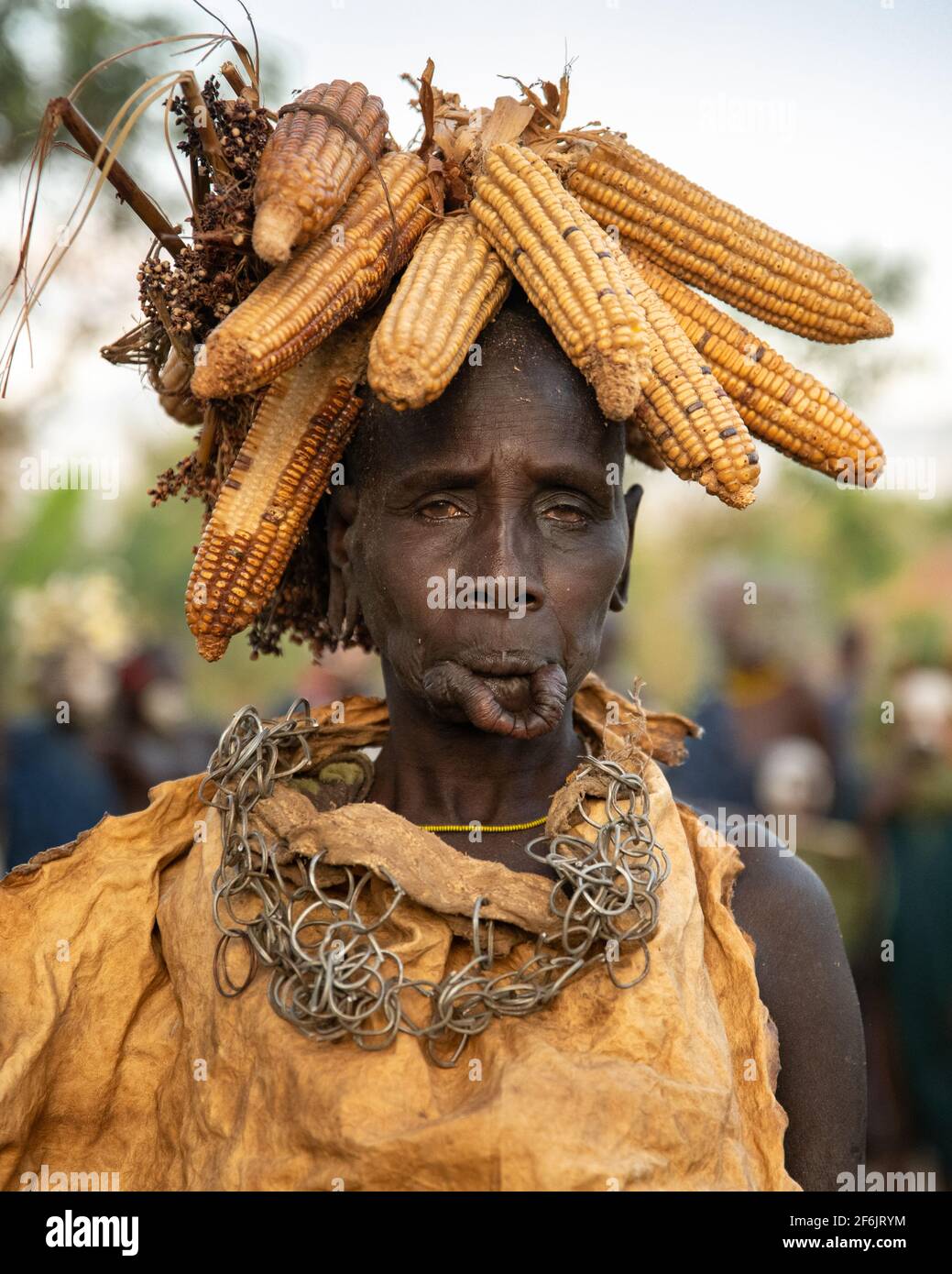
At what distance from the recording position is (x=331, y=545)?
3.44m

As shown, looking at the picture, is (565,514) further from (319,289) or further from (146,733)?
(146,733)

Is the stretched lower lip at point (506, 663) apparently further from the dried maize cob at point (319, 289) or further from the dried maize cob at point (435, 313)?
the dried maize cob at point (319, 289)

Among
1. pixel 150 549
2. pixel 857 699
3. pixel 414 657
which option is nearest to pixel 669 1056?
pixel 414 657

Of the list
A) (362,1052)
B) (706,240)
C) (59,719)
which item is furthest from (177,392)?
(59,719)

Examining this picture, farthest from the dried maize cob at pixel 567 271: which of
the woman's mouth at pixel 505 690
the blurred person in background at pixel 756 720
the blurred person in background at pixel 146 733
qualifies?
the blurred person in background at pixel 146 733

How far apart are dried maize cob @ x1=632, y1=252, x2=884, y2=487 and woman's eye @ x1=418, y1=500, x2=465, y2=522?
0.67m

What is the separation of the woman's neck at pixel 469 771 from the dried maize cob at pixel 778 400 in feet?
2.85

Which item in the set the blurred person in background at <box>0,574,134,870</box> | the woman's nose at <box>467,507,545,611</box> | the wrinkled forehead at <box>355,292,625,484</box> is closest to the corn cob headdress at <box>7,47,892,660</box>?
the wrinkled forehead at <box>355,292,625,484</box>

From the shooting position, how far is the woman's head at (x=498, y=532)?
9.83 ft

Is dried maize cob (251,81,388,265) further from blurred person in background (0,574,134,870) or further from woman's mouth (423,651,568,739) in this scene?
blurred person in background (0,574,134,870)

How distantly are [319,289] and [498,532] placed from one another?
2.14 ft

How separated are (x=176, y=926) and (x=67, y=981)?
0.97ft

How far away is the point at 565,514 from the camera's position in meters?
3.16

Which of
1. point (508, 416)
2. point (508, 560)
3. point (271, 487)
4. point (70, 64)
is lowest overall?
point (508, 560)
